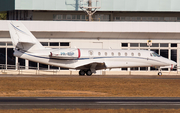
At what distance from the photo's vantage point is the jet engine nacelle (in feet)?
115

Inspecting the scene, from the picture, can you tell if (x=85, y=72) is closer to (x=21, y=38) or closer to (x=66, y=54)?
(x=66, y=54)

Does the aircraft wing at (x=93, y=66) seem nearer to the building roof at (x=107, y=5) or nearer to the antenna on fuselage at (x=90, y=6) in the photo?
the antenna on fuselage at (x=90, y=6)

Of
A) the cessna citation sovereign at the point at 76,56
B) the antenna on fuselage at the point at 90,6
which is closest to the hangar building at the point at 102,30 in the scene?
the antenna on fuselage at the point at 90,6

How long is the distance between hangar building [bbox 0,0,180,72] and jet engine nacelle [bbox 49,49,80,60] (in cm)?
696

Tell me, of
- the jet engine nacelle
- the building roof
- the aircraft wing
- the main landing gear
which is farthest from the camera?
the building roof

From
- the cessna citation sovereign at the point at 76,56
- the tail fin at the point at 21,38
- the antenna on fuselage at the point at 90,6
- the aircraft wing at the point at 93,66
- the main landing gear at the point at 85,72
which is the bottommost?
the main landing gear at the point at 85,72

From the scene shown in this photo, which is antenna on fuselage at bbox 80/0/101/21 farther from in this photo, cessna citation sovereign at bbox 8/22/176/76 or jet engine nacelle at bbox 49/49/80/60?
jet engine nacelle at bbox 49/49/80/60

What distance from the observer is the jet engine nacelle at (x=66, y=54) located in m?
35.1

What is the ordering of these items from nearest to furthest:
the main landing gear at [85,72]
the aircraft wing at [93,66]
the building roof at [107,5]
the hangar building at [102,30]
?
1. the aircraft wing at [93,66]
2. the main landing gear at [85,72]
3. the hangar building at [102,30]
4. the building roof at [107,5]

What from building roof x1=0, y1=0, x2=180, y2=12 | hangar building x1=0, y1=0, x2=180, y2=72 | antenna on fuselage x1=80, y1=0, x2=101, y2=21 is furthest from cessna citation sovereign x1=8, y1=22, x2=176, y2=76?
building roof x1=0, y1=0, x2=180, y2=12

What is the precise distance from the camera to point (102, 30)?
42.9 m

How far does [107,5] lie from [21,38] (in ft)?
51.7

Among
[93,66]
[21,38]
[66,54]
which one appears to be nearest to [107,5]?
[93,66]

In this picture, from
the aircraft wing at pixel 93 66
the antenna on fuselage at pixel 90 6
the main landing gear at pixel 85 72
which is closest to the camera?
the aircraft wing at pixel 93 66
